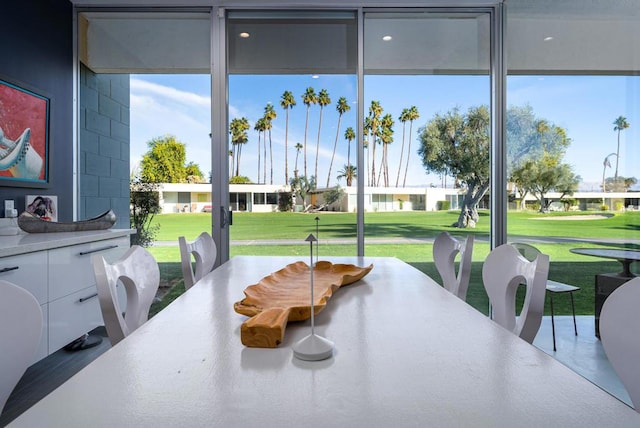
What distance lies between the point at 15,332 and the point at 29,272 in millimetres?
1714

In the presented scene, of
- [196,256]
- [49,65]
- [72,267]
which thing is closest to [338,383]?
[196,256]

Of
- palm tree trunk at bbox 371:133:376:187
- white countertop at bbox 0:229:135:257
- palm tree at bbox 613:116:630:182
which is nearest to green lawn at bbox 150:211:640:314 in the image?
palm tree trunk at bbox 371:133:376:187

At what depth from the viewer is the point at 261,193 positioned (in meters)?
3.43

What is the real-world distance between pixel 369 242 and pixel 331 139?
972mm

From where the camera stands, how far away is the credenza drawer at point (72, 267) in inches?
92.4

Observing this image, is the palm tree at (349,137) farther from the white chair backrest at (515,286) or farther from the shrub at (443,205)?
the white chair backrest at (515,286)

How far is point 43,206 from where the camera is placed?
3070 millimetres

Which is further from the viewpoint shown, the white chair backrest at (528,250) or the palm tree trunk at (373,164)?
the palm tree trunk at (373,164)

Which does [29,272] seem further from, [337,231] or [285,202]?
[337,231]

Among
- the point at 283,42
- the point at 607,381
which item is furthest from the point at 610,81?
the point at 283,42

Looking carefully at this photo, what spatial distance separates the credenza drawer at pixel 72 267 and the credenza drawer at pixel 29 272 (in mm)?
65

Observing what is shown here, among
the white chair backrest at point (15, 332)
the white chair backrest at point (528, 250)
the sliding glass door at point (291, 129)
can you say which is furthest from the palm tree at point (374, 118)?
the white chair backrest at point (15, 332)

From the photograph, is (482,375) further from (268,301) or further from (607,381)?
(607,381)

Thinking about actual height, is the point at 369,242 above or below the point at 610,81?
below
